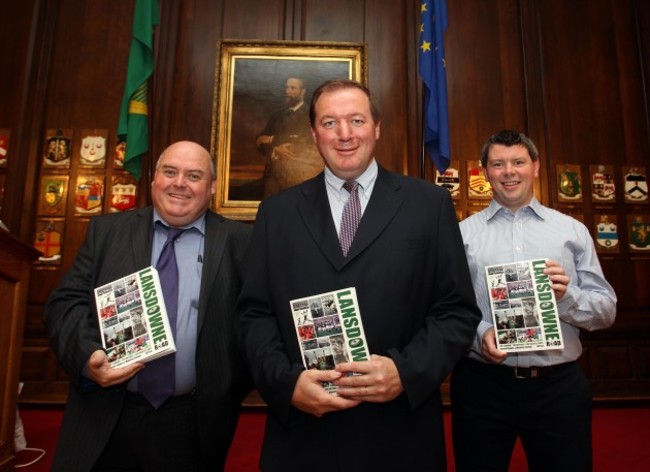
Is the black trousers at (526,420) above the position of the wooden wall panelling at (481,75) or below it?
below

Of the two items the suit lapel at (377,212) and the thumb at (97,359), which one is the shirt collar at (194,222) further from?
the suit lapel at (377,212)

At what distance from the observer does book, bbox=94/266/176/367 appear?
5.33ft

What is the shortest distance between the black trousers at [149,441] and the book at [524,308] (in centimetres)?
120

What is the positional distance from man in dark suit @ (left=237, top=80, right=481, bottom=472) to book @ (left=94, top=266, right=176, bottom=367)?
288 millimetres

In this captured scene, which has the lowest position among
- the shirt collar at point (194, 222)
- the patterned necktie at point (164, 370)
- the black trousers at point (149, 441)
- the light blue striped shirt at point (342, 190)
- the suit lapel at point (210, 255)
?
the black trousers at point (149, 441)

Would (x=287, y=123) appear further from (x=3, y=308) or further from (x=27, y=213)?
(x=3, y=308)

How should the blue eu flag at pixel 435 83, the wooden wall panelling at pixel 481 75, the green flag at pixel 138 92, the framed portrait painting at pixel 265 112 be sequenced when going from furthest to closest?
the wooden wall panelling at pixel 481 75
the framed portrait painting at pixel 265 112
the green flag at pixel 138 92
the blue eu flag at pixel 435 83

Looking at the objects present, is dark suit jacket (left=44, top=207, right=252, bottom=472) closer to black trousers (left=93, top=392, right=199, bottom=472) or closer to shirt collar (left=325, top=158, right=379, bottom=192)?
black trousers (left=93, top=392, right=199, bottom=472)

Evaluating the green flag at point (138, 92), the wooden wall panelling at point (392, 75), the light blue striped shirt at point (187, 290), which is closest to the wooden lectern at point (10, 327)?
the light blue striped shirt at point (187, 290)

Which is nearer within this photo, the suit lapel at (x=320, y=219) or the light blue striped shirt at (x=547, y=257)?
the suit lapel at (x=320, y=219)

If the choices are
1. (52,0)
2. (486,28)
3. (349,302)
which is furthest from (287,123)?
(349,302)

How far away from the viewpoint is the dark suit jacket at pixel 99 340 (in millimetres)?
1710

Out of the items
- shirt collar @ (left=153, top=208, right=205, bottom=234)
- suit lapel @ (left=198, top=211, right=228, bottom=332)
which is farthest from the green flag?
suit lapel @ (left=198, top=211, right=228, bottom=332)

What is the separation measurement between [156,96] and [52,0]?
5.42 ft
